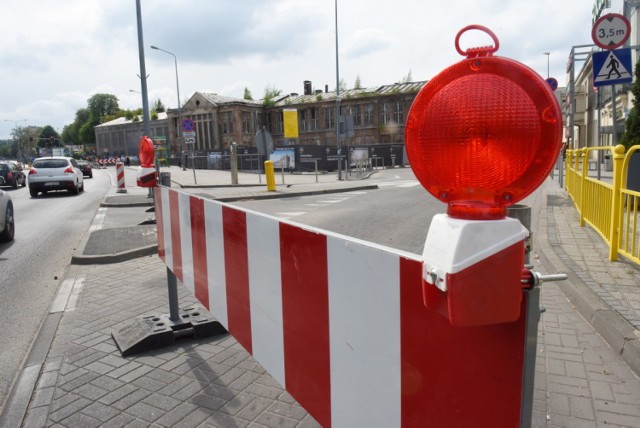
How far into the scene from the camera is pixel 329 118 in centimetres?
6569

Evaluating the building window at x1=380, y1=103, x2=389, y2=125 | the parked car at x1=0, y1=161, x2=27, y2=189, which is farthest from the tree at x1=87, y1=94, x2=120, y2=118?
the parked car at x1=0, y1=161, x2=27, y2=189

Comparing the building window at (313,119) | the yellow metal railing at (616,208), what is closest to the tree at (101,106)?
the building window at (313,119)

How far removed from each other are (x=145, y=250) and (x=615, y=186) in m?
6.32

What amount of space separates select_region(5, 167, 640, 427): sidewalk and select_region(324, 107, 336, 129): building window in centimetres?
6126

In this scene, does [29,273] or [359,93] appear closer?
[29,273]

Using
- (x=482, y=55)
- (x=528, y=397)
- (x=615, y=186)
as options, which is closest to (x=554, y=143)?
(x=482, y=55)

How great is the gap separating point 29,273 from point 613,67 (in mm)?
9351

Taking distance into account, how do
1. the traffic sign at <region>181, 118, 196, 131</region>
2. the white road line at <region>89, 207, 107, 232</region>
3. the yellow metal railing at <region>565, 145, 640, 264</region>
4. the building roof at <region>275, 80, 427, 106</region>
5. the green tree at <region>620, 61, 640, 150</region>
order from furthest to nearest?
the building roof at <region>275, 80, 427, 106</region>, the traffic sign at <region>181, 118, 196, 131</region>, the white road line at <region>89, 207, 107, 232</region>, the green tree at <region>620, 61, 640, 150</region>, the yellow metal railing at <region>565, 145, 640, 264</region>

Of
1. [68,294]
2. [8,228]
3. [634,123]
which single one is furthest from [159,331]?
[634,123]

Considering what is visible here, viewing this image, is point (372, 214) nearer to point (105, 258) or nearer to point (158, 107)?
point (105, 258)

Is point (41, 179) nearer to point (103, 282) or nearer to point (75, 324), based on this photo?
point (103, 282)

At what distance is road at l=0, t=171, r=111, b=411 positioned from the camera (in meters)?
3.96

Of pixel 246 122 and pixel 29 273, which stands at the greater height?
pixel 246 122

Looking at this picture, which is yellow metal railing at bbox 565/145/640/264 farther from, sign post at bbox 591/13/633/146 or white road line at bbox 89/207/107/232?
white road line at bbox 89/207/107/232
